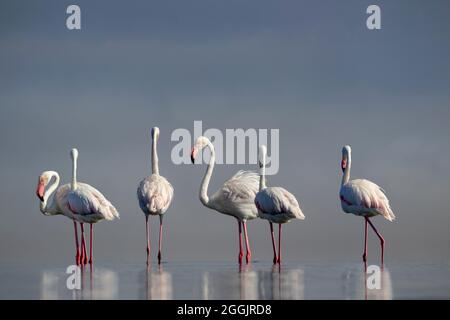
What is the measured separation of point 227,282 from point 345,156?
9.28 m

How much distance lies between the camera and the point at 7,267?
23406 millimetres

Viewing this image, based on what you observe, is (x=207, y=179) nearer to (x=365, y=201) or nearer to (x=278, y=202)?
(x=278, y=202)

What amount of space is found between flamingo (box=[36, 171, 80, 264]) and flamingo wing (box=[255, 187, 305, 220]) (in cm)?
503

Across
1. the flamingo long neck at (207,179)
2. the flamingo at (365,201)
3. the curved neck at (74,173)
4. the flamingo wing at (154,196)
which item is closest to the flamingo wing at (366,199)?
the flamingo at (365,201)

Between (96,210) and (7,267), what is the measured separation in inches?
105

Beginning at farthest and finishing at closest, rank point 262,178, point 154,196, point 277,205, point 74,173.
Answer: point 74,173 < point 262,178 < point 154,196 < point 277,205

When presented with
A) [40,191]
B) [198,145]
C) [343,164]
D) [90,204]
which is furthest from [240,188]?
[40,191]

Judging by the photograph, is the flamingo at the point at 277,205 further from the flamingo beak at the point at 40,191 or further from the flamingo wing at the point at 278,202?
the flamingo beak at the point at 40,191

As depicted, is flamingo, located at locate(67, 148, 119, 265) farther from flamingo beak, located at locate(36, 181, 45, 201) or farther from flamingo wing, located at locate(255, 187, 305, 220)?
flamingo wing, located at locate(255, 187, 305, 220)

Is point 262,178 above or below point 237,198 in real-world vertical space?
above

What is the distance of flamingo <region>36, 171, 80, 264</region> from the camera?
24.5 m

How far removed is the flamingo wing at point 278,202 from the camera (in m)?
22.9

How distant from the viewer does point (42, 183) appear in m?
26.1
